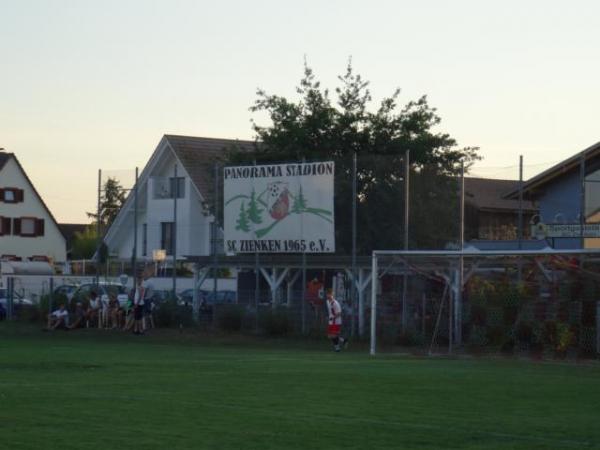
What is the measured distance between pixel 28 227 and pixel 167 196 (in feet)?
117

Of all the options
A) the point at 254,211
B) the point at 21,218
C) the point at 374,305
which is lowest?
the point at 374,305

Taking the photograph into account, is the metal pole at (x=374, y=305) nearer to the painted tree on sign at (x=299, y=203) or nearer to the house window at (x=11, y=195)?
the painted tree on sign at (x=299, y=203)

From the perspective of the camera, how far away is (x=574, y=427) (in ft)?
47.4

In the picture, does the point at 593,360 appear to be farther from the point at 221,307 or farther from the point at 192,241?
the point at 192,241

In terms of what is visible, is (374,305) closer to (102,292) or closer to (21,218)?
(102,292)

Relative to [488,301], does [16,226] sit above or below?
above

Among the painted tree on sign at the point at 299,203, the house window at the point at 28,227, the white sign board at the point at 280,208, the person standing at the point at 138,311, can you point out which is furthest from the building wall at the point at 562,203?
the house window at the point at 28,227

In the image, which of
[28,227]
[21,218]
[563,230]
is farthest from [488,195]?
[28,227]

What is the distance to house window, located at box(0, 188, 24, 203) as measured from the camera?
8731 cm

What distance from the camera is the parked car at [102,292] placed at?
4247 cm

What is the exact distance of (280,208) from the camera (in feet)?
124

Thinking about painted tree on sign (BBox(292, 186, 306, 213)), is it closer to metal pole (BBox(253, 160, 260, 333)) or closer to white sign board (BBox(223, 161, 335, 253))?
white sign board (BBox(223, 161, 335, 253))

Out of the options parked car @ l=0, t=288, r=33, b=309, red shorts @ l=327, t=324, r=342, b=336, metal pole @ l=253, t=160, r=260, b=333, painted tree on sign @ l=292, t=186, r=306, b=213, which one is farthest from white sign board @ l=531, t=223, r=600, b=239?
parked car @ l=0, t=288, r=33, b=309

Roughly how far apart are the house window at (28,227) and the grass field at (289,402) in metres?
61.0
